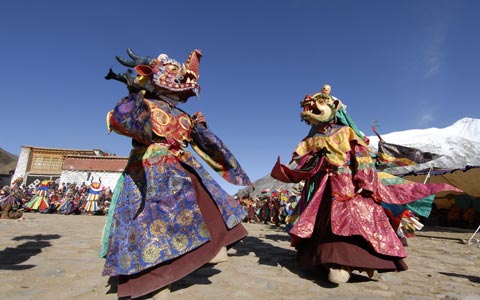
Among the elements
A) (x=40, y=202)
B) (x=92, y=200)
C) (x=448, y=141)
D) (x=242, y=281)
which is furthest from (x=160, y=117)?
(x=448, y=141)

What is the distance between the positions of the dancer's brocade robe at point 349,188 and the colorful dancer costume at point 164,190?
87 cm

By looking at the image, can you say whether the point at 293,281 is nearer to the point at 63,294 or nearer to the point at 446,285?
the point at 446,285

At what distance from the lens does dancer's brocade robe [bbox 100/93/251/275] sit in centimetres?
243

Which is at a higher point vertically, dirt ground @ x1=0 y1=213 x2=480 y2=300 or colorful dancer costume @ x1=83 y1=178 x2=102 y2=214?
colorful dancer costume @ x1=83 y1=178 x2=102 y2=214

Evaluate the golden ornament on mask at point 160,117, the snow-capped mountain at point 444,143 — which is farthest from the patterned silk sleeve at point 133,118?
the snow-capped mountain at point 444,143

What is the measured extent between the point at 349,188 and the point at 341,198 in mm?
174

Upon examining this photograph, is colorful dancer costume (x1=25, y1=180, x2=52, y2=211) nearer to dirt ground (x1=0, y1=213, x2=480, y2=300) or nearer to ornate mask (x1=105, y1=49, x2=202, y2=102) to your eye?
dirt ground (x1=0, y1=213, x2=480, y2=300)

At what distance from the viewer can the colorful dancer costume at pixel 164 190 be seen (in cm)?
240

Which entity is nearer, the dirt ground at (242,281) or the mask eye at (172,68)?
the dirt ground at (242,281)

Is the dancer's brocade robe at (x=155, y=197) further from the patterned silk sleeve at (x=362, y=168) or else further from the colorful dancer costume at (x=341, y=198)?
the patterned silk sleeve at (x=362, y=168)

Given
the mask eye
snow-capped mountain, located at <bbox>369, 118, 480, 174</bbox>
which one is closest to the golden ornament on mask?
the mask eye

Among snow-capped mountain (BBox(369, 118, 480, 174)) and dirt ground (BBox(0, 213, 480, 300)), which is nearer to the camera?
dirt ground (BBox(0, 213, 480, 300))

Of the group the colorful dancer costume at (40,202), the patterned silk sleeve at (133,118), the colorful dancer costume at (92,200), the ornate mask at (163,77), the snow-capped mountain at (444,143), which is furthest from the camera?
the snow-capped mountain at (444,143)

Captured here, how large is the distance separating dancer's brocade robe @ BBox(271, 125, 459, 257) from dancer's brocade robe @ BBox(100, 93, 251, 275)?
3.41 feet
